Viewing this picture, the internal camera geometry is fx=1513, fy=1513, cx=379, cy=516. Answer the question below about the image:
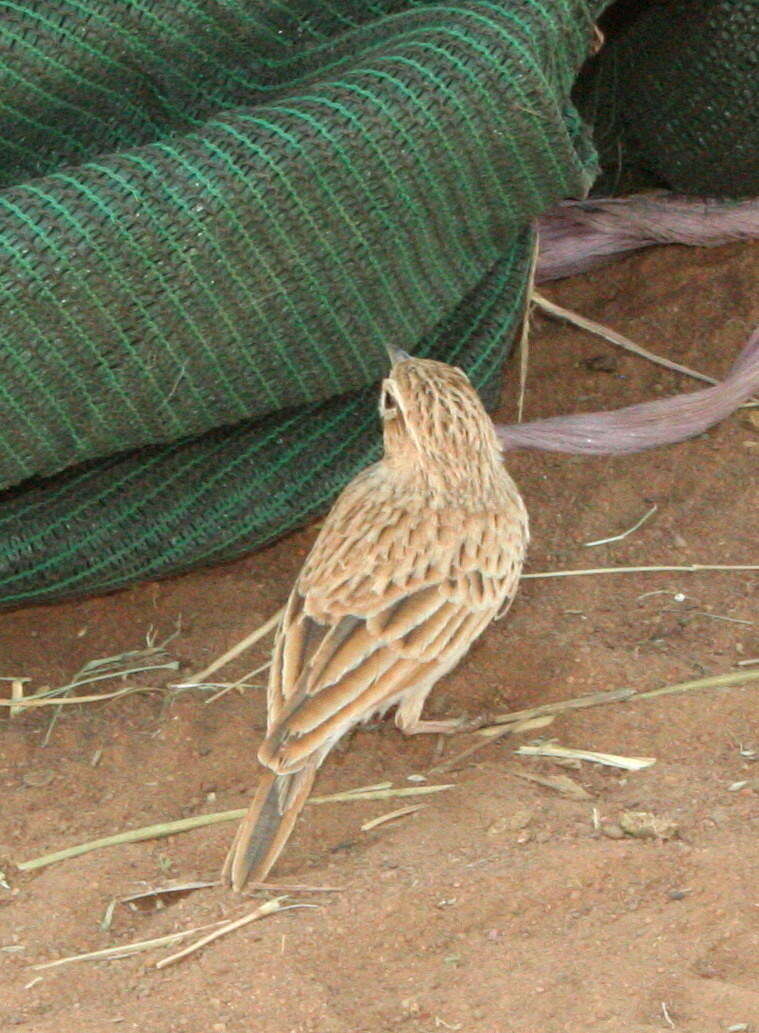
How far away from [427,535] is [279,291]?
830 mm

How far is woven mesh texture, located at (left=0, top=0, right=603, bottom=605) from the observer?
408cm

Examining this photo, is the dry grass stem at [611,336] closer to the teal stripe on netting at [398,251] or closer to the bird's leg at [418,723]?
the teal stripe on netting at [398,251]

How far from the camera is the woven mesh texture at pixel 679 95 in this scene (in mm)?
5160

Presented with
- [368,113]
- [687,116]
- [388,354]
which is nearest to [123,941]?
[388,354]

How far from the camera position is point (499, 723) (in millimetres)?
4586

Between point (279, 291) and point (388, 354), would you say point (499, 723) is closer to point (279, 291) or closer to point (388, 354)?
point (388, 354)

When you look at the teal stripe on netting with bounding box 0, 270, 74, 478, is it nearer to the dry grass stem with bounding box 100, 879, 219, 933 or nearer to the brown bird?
the brown bird

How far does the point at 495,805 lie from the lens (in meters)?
4.16

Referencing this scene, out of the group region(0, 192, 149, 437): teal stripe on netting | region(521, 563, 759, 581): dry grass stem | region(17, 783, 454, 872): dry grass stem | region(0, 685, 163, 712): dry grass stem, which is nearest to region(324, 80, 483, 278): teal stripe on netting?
region(0, 192, 149, 437): teal stripe on netting

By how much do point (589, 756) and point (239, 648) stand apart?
1.29 metres

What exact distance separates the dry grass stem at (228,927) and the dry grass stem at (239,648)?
125 centimetres

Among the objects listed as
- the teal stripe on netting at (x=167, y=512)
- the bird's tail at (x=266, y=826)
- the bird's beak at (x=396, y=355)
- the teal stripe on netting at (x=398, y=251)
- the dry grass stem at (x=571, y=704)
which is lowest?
the dry grass stem at (x=571, y=704)

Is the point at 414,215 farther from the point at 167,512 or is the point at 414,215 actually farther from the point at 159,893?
the point at 159,893

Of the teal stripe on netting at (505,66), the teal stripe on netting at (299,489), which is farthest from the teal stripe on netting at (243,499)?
the teal stripe on netting at (505,66)
